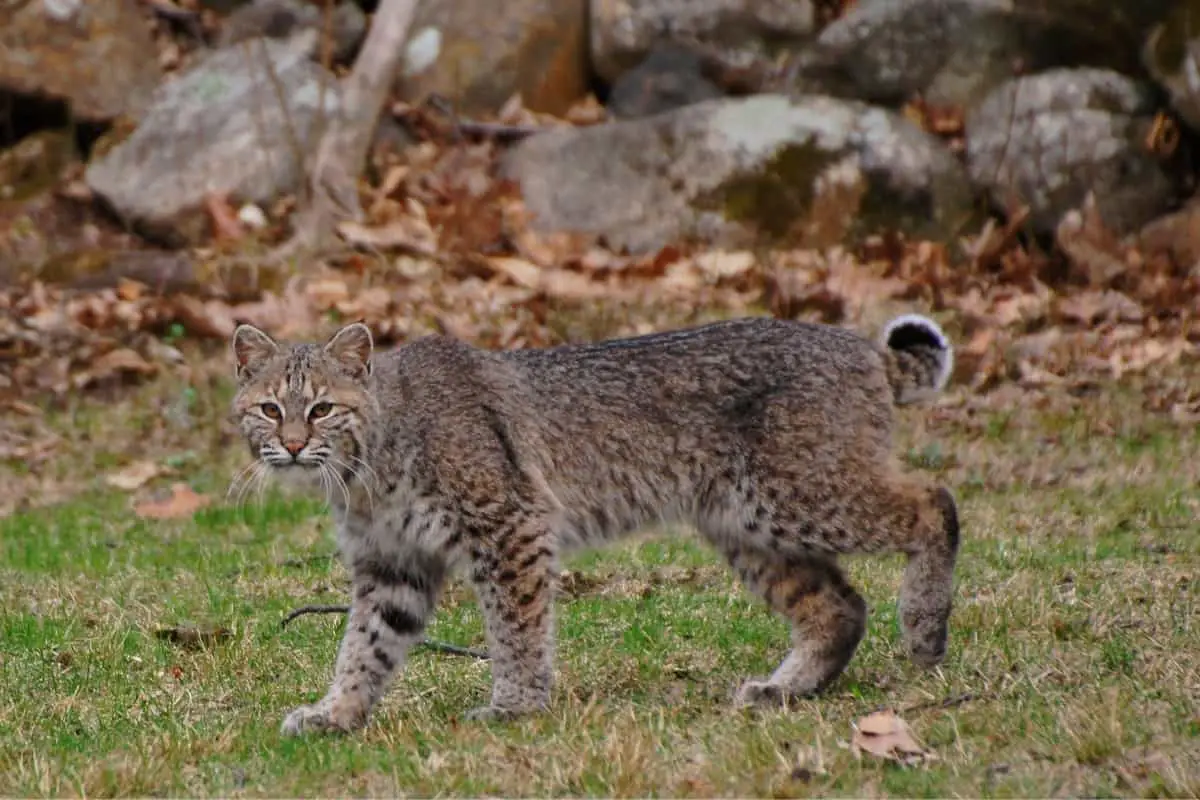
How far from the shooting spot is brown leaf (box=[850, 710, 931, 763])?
15.8 ft

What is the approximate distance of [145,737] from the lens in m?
5.42

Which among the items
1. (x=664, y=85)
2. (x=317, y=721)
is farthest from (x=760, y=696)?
(x=664, y=85)

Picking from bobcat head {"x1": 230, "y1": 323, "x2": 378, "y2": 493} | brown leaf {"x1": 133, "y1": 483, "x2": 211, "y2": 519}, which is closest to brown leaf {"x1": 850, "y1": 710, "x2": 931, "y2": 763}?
bobcat head {"x1": 230, "y1": 323, "x2": 378, "y2": 493}

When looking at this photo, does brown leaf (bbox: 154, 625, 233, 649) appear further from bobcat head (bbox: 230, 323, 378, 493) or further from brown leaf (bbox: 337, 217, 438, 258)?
brown leaf (bbox: 337, 217, 438, 258)

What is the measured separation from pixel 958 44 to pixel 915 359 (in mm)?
8702

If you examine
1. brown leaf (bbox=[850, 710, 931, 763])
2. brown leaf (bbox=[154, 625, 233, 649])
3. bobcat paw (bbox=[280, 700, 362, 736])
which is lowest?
brown leaf (bbox=[154, 625, 233, 649])

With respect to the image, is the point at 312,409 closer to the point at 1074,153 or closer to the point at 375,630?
the point at 375,630

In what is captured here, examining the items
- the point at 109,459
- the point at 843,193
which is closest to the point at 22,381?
the point at 109,459

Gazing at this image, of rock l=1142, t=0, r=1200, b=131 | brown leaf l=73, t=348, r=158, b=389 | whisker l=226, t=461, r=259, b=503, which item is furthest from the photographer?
rock l=1142, t=0, r=1200, b=131

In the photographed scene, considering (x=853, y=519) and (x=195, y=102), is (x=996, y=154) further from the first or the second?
(x=853, y=519)

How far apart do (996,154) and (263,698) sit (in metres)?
8.74

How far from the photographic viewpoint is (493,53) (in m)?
15.8

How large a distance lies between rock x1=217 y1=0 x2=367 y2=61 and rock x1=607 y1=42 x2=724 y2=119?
2.70 meters

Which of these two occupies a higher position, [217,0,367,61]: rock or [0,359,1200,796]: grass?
[217,0,367,61]: rock
